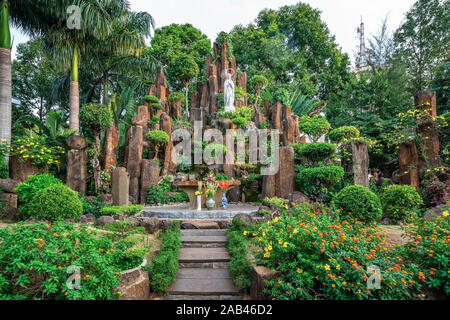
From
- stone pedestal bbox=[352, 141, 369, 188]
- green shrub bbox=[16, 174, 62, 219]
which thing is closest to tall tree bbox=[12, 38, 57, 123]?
green shrub bbox=[16, 174, 62, 219]

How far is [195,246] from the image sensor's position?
5.84m

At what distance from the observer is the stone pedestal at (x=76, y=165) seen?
949 centimetres

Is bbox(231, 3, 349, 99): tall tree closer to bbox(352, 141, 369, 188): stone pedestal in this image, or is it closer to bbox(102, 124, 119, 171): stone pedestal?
bbox(352, 141, 369, 188): stone pedestal

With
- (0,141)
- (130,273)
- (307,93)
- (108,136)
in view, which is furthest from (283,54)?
(130,273)

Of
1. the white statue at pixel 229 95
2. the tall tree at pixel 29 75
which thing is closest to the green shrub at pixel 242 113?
the white statue at pixel 229 95

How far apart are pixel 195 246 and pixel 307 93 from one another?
64.1 feet

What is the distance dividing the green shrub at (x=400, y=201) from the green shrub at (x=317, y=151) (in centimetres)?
Answer: 227

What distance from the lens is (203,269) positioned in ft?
15.9

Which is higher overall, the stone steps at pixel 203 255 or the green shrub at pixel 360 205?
the green shrub at pixel 360 205

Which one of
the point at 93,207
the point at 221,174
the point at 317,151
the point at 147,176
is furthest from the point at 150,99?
the point at 317,151

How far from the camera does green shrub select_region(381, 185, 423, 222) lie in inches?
269

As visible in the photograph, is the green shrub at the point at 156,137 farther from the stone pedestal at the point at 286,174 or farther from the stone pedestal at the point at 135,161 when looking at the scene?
the stone pedestal at the point at 286,174

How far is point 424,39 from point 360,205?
60.3 feet

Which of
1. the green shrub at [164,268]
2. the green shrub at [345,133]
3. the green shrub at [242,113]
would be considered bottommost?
the green shrub at [164,268]
